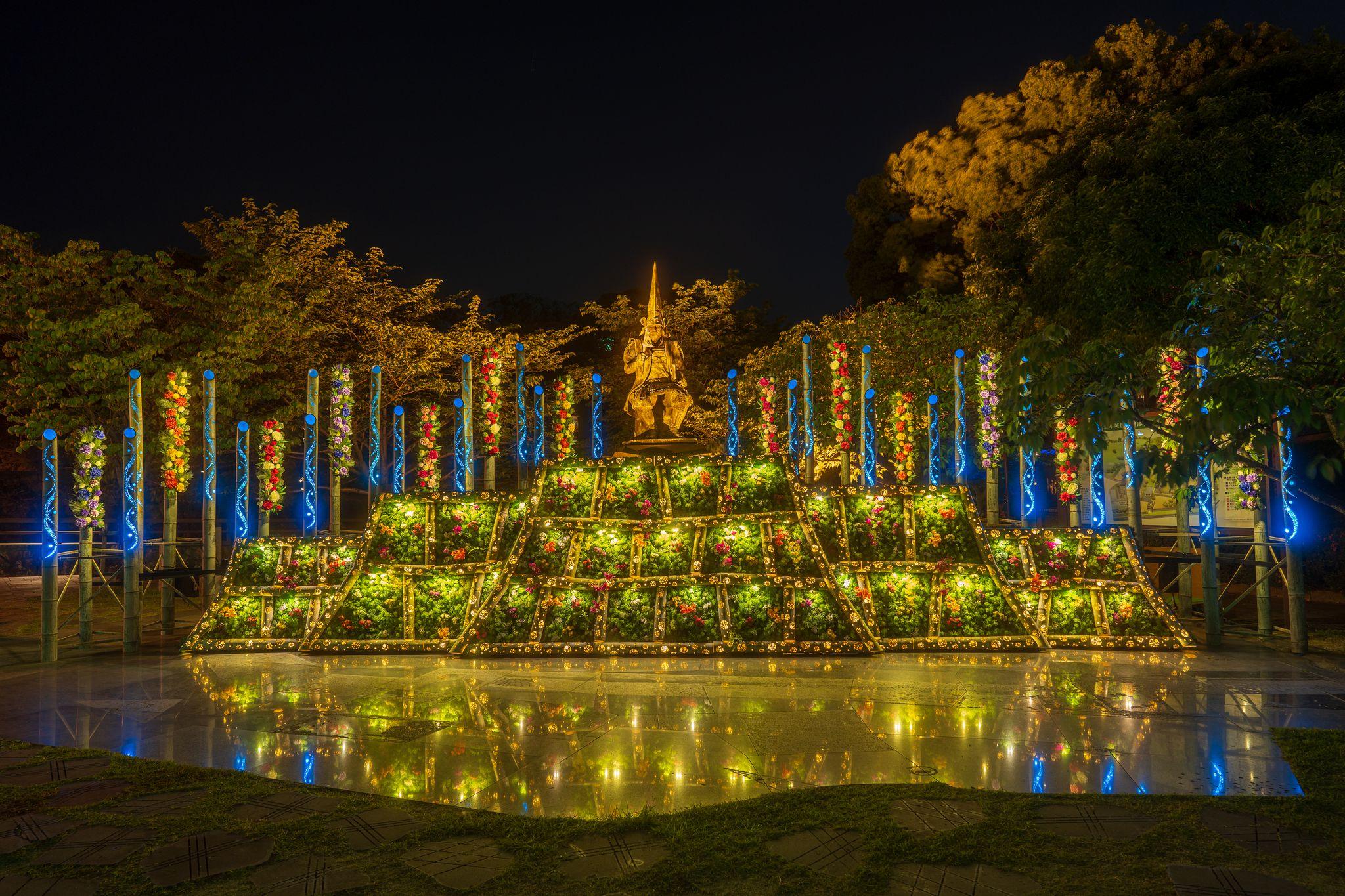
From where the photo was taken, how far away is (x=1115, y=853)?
3699 millimetres

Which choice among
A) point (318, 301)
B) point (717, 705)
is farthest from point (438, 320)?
point (717, 705)

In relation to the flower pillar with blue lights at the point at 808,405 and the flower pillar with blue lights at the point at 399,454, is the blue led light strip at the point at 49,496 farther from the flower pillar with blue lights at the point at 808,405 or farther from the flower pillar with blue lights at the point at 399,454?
the flower pillar with blue lights at the point at 808,405

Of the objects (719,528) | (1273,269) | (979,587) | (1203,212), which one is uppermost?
(1203,212)

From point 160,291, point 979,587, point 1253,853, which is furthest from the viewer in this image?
point 160,291

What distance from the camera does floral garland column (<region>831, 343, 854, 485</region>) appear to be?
35.6 feet

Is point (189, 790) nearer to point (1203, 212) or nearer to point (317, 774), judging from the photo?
point (317, 774)

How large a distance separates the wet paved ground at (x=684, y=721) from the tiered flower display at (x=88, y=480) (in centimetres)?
153

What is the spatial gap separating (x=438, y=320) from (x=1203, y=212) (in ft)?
58.0

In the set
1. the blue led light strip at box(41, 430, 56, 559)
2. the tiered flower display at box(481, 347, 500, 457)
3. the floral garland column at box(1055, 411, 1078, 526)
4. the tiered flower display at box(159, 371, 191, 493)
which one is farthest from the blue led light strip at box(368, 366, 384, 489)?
the floral garland column at box(1055, 411, 1078, 526)

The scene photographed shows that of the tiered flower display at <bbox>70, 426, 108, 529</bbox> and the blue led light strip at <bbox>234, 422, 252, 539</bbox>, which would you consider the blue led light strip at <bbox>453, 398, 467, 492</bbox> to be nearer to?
the blue led light strip at <bbox>234, 422, 252, 539</bbox>

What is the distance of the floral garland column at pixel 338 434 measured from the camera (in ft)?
34.8

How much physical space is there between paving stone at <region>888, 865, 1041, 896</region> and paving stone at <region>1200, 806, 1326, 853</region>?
3.59 feet

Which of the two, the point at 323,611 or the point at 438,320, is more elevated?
the point at 438,320

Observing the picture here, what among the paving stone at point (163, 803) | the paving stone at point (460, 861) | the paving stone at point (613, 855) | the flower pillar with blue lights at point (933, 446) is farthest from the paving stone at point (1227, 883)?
the flower pillar with blue lights at point (933, 446)
